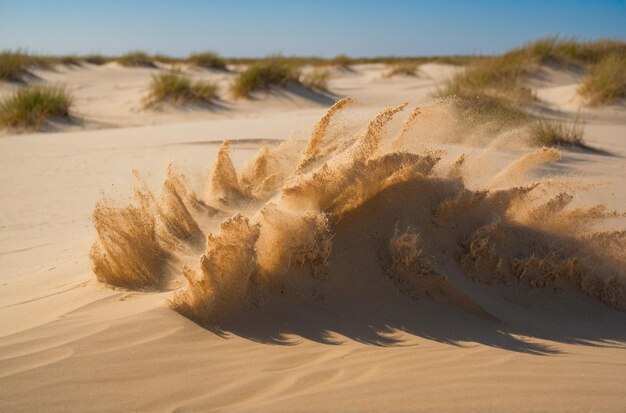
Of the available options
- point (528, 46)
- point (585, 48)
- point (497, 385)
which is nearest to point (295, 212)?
point (497, 385)

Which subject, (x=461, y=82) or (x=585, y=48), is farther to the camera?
(x=585, y=48)

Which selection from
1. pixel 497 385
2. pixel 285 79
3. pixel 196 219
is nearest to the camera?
pixel 497 385

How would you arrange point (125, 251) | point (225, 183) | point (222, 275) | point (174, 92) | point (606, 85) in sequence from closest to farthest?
1. point (222, 275)
2. point (125, 251)
3. point (225, 183)
4. point (606, 85)
5. point (174, 92)

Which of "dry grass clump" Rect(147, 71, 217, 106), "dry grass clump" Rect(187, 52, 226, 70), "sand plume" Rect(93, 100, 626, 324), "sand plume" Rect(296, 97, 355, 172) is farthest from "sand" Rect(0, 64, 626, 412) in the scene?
"dry grass clump" Rect(187, 52, 226, 70)

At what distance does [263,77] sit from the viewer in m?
16.6

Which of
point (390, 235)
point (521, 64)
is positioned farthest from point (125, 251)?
point (521, 64)

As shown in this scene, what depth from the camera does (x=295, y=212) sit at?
339 centimetres

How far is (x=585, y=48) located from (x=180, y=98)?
11.9m

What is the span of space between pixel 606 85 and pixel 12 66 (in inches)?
584

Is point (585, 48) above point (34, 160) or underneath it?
above

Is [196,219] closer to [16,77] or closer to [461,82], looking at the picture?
[461,82]

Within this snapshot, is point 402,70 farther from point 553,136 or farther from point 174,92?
point 553,136

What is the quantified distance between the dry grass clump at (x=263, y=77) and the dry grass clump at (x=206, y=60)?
22.7 feet

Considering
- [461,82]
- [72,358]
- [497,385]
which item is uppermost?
[461,82]
